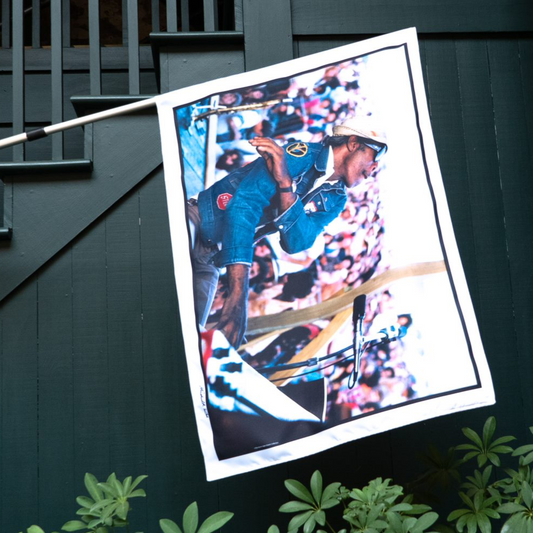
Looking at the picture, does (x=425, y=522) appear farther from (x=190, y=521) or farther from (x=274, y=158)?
(x=274, y=158)

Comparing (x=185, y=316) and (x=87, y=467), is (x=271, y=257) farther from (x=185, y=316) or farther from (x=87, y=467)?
(x=87, y=467)

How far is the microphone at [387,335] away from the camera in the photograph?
1930 millimetres

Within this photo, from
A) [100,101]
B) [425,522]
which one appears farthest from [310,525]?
[100,101]

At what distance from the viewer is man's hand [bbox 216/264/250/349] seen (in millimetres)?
1996

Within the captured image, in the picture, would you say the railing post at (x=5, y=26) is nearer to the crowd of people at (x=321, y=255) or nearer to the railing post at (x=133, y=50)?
the railing post at (x=133, y=50)

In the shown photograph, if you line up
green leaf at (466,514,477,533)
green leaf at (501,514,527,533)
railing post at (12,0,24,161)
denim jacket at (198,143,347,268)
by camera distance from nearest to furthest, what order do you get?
green leaf at (501,514,527,533)
green leaf at (466,514,477,533)
denim jacket at (198,143,347,268)
railing post at (12,0,24,161)

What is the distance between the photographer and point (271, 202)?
2088mm

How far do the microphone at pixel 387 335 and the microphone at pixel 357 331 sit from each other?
0.02 metres

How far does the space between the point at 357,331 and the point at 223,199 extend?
1.80ft

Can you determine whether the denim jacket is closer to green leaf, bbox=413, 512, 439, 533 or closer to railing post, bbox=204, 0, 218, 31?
railing post, bbox=204, 0, 218, 31

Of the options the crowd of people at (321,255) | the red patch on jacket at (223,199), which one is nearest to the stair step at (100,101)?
the crowd of people at (321,255)

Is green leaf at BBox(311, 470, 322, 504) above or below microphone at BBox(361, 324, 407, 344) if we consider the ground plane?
below

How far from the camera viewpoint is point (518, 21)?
2529 millimetres

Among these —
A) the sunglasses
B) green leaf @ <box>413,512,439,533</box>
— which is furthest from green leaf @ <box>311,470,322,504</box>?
the sunglasses
